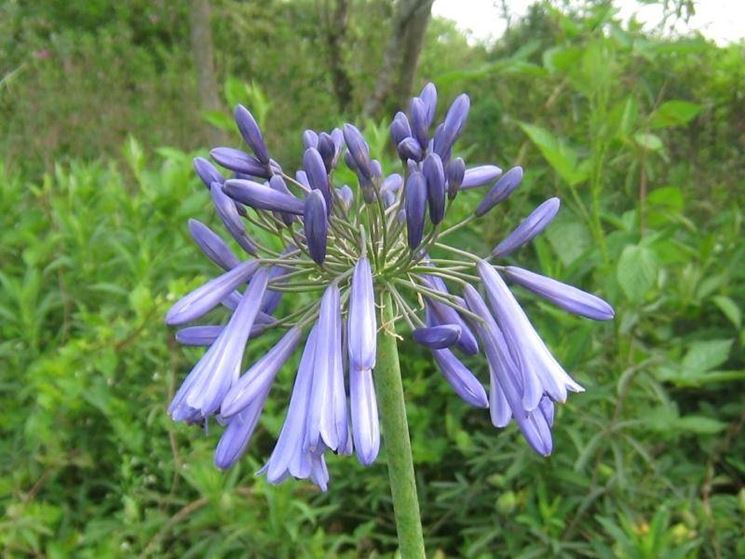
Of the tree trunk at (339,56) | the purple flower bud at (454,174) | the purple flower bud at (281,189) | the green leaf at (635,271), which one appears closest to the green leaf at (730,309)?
the green leaf at (635,271)

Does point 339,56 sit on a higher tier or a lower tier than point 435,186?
lower

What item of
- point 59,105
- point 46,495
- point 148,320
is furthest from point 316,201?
point 59,105

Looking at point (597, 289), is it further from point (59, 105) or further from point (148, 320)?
point (59, 105)

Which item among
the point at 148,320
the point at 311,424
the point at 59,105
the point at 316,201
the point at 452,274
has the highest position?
the point at 316,201

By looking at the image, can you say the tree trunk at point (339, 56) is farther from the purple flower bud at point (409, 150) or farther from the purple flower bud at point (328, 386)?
the purple flower bud at point (328, 386)

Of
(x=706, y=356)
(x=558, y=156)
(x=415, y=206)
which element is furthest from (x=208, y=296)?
(x=706, y=356)

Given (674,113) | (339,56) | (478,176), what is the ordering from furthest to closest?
(339,56) → (674,113) → (478,176)

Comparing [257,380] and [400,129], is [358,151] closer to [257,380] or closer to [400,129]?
[400,129]
